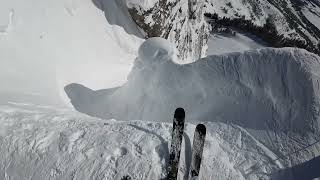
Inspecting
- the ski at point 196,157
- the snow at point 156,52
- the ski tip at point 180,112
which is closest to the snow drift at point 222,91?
the snow at point 156,52

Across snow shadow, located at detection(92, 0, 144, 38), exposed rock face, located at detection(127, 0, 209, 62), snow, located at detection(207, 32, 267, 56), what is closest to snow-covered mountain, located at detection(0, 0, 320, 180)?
snow shadow, located at detection(92, 0, 144, 38)

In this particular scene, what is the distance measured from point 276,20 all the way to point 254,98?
80.0 meters

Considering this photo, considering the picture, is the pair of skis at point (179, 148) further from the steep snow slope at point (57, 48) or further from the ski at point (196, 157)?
the steep snow slope at point (57, 48)

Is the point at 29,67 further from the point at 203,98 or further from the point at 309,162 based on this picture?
the point at 309,162

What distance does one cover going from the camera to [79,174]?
885cm

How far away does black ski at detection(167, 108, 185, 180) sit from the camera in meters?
A: 8.79

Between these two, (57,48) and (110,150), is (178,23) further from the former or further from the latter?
(110,150)

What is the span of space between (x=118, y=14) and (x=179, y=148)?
8.87 metres

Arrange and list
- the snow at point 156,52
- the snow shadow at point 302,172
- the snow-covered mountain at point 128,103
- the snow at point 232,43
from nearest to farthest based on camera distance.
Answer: the snow-covered mountain at point 128,103 < the snow shadow at point 302,172 < the snow at point 156,52 < the snow at point 232,43

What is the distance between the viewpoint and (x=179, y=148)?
8.94 meters

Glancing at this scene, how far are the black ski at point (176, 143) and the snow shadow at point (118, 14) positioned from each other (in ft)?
26.2

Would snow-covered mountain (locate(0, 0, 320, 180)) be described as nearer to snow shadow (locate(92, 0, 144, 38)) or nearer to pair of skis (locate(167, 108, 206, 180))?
pair of skis (locate(167, 108, 206, 180))

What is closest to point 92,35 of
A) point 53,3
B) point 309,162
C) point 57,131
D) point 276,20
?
point 53,3

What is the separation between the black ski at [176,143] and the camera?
8789 mm
